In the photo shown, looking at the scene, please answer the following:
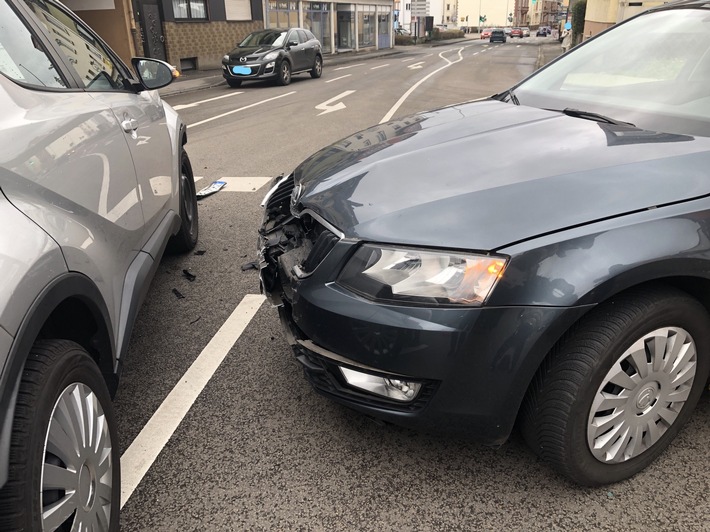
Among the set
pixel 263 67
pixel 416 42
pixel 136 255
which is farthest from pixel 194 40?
pixel 416 42

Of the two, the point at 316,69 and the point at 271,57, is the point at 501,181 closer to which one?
the point at 271,57

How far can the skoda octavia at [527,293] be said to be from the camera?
1.81 meters

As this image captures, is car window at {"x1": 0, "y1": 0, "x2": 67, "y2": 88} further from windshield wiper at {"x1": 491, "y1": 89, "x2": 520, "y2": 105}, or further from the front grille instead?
windshield wiper at {"x1": 491, "y1": 89, "x2": 520, "y2": 105}

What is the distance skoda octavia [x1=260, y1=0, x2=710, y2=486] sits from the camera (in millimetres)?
1808

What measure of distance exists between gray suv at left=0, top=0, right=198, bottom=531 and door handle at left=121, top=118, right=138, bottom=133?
11 mm

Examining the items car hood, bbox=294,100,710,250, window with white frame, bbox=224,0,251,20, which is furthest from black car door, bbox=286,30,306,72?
car hood, bbox=294,100,710,250

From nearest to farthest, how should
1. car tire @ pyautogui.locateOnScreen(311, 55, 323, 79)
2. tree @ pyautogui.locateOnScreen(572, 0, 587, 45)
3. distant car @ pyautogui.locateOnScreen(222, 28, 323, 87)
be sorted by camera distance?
1. distant car @ pyautogui.locateOnScreen(222, 28, 323, 87)
2. car tire @ pyautogui.locateOnScreen(311, 55, 323, 79)
3. tree @ pyautogui.locateOnScreen(572, 0, 587, 45)

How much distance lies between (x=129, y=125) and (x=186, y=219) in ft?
4.86

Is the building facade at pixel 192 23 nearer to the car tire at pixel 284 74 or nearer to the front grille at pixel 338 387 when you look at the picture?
the car tire at pixel 284 74

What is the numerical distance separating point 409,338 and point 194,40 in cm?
2302

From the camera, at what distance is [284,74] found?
56.0ft

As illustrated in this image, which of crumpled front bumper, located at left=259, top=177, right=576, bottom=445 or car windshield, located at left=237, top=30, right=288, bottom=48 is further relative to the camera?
car windshield, located at left=237, top=30, right=288, bottom=48

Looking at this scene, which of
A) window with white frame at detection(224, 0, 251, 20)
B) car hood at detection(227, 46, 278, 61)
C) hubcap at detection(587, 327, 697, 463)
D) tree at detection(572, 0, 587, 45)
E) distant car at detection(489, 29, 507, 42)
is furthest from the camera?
distant car at detection(489, 29, 507, 42)

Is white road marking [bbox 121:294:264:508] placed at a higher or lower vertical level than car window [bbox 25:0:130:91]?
lower
